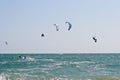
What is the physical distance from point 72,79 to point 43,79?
81.7 inches

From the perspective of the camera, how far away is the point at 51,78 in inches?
1113

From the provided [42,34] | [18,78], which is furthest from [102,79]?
[42,34]

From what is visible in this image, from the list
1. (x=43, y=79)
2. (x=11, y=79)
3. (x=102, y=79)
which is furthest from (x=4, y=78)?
(x=102, y=79)

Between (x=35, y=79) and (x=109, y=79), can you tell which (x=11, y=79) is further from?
(x=109, y=79)

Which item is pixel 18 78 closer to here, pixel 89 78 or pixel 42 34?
pixel 89 78

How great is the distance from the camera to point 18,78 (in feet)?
90.6

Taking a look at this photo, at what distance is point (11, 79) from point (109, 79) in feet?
22.9

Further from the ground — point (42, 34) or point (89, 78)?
point (42, 34)

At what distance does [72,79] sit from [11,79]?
4.31m

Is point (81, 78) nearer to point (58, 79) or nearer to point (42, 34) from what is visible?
point (58, 79)

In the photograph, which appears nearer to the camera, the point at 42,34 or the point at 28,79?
the point at 42,34

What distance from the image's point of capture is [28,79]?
2770cm

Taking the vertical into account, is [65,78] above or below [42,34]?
below

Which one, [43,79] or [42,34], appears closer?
[42,34]
